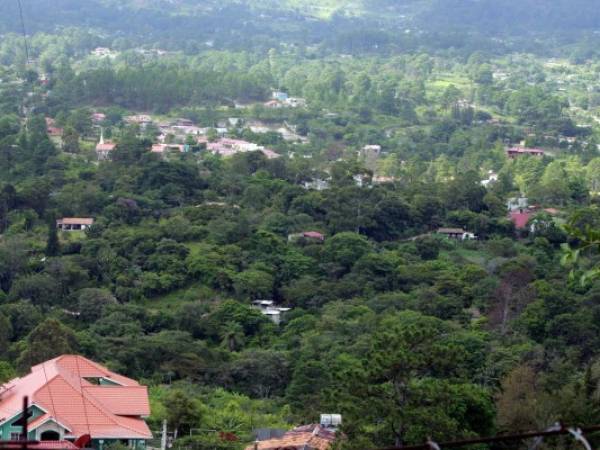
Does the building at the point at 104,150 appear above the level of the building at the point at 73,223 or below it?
below

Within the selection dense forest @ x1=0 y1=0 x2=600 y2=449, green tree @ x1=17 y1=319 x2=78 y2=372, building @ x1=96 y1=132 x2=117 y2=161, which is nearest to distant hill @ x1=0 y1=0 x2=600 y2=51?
dense forest @ x1=0 y1=0 x2=600 y2=449

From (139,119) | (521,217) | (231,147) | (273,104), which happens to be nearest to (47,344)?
(521,217)

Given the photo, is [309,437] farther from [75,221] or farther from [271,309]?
[75,221]

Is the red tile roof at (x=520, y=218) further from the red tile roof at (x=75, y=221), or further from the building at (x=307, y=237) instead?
the red tile roof at (x=75, y=221)

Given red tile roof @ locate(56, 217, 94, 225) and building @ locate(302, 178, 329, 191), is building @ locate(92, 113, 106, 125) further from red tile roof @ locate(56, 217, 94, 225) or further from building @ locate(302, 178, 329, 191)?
red tile roof @ locate(56, 217, 94, 225)

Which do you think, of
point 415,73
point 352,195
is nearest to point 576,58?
point 415,73

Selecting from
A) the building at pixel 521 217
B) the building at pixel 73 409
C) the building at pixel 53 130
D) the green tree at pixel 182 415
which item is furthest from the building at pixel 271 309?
the building at pixel 53 130
